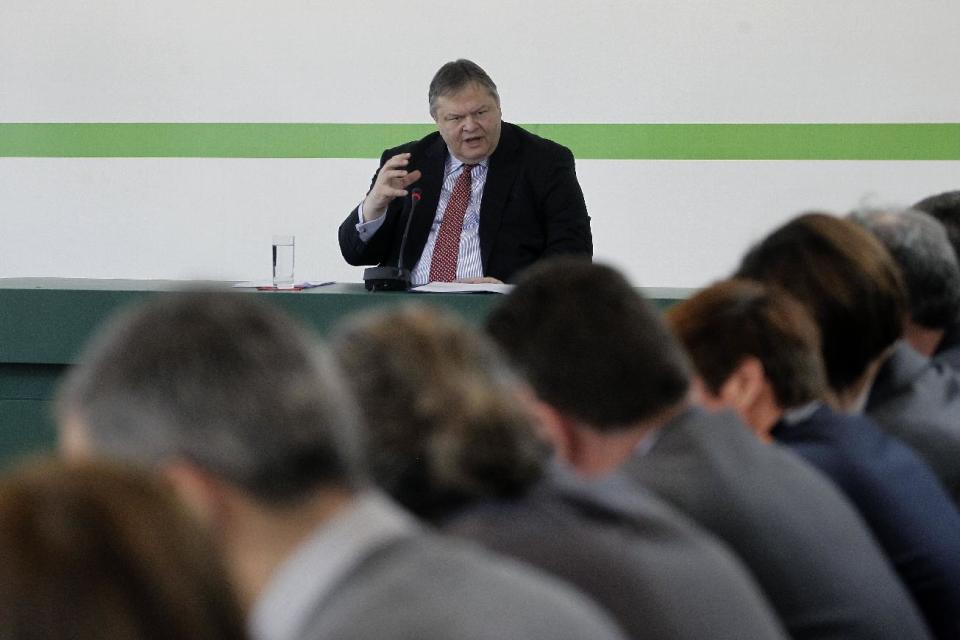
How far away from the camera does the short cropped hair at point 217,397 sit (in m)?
0.91

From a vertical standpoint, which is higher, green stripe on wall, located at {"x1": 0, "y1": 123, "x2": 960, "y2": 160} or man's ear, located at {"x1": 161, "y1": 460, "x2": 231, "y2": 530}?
green stripe on wall, located at {"x1": 0, "y1": 123, "x2": 960, "y2": 160}

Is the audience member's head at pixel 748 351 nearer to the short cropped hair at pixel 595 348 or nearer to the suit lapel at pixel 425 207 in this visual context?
the short cropped hair at pixel 595 348

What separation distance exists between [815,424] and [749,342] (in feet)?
0.49

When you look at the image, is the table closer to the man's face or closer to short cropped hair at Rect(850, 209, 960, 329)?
the man's face

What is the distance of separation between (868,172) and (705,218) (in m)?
0.78

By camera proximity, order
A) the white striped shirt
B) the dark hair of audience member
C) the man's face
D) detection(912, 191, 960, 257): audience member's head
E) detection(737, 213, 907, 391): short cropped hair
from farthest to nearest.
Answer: the white striped shirt → the man's face → detection(912, 191, 960, 257): audience member's head → detection(737, 213, 907, 391): short cropped hair → the dark hair of audience member

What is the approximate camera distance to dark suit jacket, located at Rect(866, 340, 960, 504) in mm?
2084

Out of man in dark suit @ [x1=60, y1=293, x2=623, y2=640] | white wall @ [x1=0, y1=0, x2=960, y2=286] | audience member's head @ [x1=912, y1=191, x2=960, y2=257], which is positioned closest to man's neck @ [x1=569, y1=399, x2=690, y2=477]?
man in dark suit @ [x1=60, y1=293, x2=623, y2=640]

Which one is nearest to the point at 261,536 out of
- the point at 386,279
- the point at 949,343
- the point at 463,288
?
the point at 949,343

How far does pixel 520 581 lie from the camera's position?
36.4 inches

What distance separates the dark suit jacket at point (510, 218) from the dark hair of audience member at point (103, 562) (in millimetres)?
3933

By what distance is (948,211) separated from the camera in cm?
298

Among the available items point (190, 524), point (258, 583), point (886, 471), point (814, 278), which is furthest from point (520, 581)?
point (814, 278)
